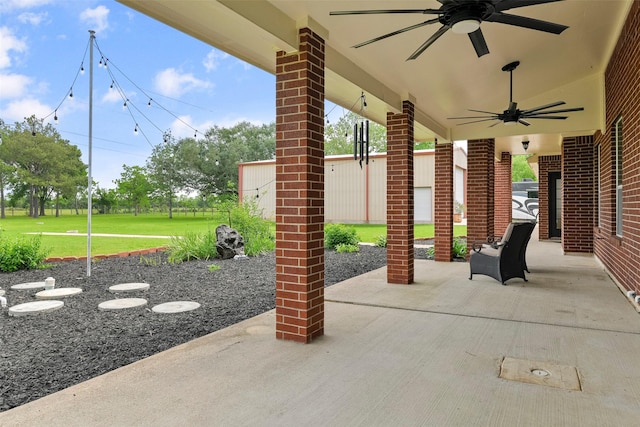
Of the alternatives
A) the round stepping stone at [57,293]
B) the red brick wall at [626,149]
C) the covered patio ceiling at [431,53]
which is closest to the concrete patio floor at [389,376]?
the red brick wall at [626,149]

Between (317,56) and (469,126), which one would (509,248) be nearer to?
(469,126)

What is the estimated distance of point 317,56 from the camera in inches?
141

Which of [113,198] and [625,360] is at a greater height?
[113,198]

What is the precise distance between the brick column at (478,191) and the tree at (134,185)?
21096mm

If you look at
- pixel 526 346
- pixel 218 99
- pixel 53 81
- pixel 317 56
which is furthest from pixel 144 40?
pixel 526 346

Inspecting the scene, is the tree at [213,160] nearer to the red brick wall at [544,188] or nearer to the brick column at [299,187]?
the red brick wall at [544,188]

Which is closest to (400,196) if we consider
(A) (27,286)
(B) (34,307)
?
(B) (34,307)

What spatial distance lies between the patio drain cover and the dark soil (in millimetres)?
2573

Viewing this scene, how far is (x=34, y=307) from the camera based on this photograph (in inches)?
175

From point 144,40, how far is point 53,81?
7.08 meters

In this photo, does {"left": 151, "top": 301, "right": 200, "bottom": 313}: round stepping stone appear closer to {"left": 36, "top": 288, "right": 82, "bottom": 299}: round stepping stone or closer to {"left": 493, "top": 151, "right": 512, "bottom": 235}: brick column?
{"left": 36, "top": 288, "right": 82, "bottom": 299}: round stepping stone

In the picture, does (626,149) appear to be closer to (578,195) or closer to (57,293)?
(578,195)

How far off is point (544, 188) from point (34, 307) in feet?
44.4

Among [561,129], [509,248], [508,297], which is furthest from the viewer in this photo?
[561,129]
